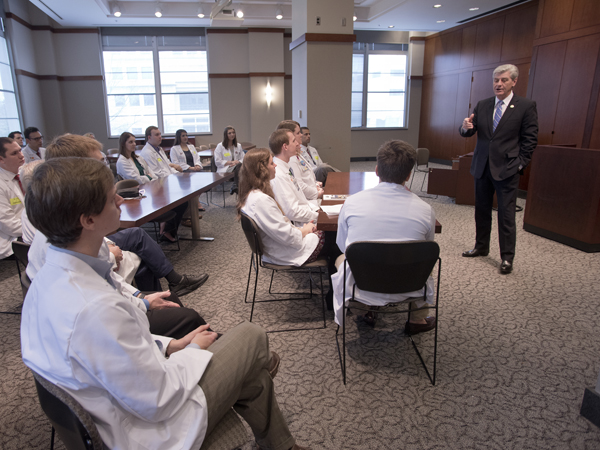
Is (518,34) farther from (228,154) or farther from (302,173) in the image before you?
(302,173)

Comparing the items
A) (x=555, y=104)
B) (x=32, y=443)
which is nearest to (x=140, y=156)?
(x=32, y=443)

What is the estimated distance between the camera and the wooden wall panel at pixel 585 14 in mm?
5465

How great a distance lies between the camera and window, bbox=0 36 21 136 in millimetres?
7828

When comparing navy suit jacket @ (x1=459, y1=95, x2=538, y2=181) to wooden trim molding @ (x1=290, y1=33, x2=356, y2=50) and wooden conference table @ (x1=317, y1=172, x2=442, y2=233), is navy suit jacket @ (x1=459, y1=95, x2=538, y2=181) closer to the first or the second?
wooden conference table @ (x1=317, y1=172, x2=442, y2=233)

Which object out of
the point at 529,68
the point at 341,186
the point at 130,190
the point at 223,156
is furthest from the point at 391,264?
the point at 529,68

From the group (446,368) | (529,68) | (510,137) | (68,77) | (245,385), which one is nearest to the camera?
(245,385)

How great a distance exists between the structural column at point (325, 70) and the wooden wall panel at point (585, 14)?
10.5ft

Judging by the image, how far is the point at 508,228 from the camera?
3.43 meters

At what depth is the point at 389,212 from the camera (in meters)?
1.93

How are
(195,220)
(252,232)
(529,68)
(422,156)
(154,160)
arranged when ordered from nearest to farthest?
(252,232) → (195,220) → (154,160) → (422,156) → (529,68)

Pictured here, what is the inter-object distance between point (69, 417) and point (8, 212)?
9.00ft

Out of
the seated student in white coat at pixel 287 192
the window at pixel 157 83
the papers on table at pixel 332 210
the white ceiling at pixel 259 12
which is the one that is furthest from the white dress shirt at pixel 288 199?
the window at pixel 157 83

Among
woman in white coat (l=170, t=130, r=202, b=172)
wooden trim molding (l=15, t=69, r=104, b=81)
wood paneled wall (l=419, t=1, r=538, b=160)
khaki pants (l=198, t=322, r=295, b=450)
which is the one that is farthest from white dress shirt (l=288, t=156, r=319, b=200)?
wooden trim molding (l=15, t=69, r=104, b=81)

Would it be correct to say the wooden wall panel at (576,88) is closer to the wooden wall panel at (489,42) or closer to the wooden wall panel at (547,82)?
the wooden wall panel at (547,82)
